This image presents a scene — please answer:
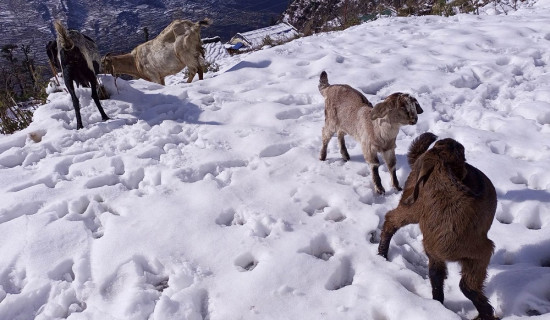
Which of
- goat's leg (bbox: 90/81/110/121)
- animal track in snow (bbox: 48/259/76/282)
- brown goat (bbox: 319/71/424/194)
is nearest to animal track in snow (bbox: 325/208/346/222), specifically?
brown goat (bbox: 319/71/424/194)

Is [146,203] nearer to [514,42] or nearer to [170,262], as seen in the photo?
[170,262]

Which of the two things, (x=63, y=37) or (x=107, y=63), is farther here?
(x=107, y=63)

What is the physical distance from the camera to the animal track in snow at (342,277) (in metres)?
3.04

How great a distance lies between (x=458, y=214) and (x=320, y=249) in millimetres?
1373

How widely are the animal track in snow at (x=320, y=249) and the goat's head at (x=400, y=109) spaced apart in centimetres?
134

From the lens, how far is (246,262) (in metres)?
3.31

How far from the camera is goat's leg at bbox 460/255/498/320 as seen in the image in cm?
242

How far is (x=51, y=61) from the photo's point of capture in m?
7.01

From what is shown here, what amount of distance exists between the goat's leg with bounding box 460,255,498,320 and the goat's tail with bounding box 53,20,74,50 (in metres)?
6.04

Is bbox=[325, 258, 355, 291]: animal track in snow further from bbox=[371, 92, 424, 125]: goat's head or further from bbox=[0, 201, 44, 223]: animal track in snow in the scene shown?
bbox=[0, 201, 44, 223]: animal track in snow

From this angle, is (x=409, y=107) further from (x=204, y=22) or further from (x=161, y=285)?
(x=204, y=22)

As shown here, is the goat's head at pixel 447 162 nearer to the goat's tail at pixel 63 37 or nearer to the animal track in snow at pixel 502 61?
the animal track in snow at pixel 502 61

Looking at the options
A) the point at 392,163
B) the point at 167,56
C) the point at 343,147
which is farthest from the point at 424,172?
the point at 167,56

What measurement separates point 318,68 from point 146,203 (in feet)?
14.9
